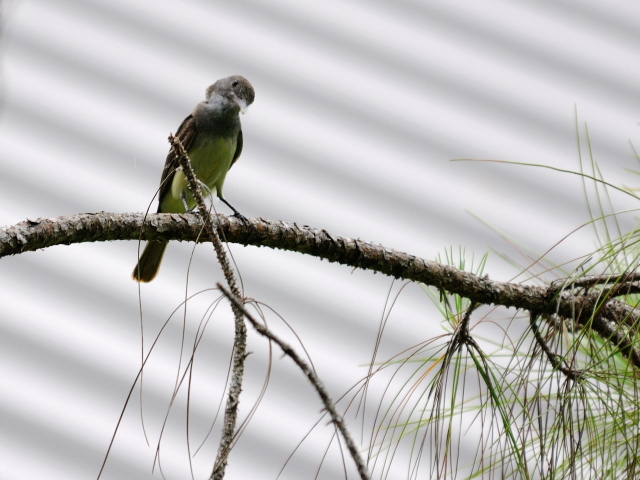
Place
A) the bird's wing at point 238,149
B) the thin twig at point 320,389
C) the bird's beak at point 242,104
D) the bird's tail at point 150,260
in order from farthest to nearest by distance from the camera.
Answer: the bird's wing at point 238,149
the bird's beak at point 242,104
the bird's tail at point 150,260
the thin twig at point 320,389

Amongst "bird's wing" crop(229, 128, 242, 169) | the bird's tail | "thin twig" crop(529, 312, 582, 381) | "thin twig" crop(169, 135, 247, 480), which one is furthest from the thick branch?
"bird's wing" crop(229, 128, 242, 169)

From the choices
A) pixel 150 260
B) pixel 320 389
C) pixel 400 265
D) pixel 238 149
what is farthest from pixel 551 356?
pixel 238 149

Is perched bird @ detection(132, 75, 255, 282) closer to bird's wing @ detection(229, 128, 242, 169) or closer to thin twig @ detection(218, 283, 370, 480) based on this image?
bird's wing @ detection(229, 128, 242, 169)

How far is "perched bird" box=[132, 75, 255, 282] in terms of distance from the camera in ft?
9.49

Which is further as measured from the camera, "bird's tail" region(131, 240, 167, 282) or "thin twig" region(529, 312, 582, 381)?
"bird's tail" region(131, 240, 167, 282)

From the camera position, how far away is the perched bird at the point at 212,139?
9.49ft

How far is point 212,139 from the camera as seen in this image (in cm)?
298

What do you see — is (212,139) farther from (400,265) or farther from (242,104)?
(400,265)

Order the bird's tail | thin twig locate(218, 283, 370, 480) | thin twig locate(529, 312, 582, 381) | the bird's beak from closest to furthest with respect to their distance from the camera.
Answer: thin twig locate(218, 283, 370, 480)
thin twig locate(529, 312, 582, 381)
the bird's tail
the bird's beak

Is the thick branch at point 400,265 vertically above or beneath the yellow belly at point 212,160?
beneath

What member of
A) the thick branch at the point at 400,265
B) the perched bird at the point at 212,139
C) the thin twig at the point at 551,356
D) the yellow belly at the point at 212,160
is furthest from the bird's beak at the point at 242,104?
the thin twig at the point at 551,356

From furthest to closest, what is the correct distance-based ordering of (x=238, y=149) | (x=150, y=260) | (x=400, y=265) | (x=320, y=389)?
(x=238, y=149)
(x=150, y=260)
(x=400, y=265)
(x=320, y=389)

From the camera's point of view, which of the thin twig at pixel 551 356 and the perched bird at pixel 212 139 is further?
the perched bird at pixel 212 139

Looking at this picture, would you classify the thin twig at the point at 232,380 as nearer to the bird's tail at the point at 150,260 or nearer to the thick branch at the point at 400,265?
the thick branch at the point at 400,265
